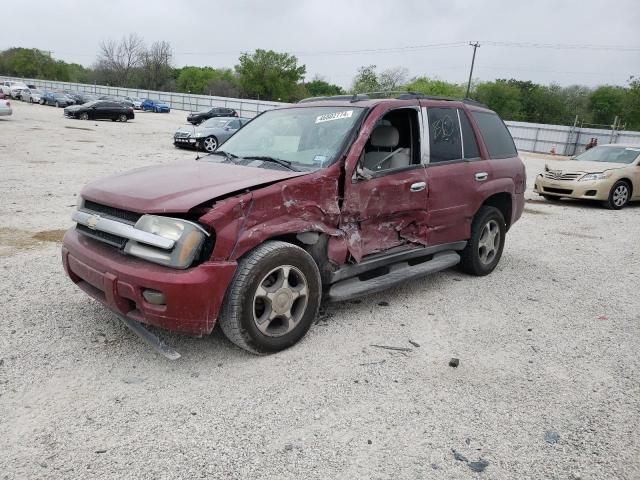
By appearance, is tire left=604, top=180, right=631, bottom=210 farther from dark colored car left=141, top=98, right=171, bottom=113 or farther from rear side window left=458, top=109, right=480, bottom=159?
dark colored car left=141, top=98, right=171, bottom=113

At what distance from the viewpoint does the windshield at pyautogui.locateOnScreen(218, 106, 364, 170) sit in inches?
157

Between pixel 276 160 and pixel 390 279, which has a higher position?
pixel 276 160

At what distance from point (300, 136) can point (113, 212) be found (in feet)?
5.52

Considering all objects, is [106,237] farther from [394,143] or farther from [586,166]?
[586,166]

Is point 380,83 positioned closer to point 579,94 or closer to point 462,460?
point 579,94

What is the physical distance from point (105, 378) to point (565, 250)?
21.6ft

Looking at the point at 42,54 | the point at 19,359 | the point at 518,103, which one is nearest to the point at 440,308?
the point at 19,359

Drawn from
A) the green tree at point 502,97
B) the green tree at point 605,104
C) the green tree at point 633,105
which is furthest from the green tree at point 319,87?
the green tree at point 633,105

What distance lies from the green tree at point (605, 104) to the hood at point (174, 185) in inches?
3216

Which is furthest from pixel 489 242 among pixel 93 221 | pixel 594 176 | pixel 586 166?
pixel 586 166

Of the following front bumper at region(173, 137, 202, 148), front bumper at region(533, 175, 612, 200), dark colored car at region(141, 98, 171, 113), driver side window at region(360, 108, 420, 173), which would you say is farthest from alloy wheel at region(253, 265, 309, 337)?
dark colored car at region(141, 98, 171, 113)

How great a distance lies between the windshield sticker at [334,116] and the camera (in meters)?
4.25

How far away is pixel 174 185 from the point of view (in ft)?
11.3

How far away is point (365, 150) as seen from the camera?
4.16 meters
